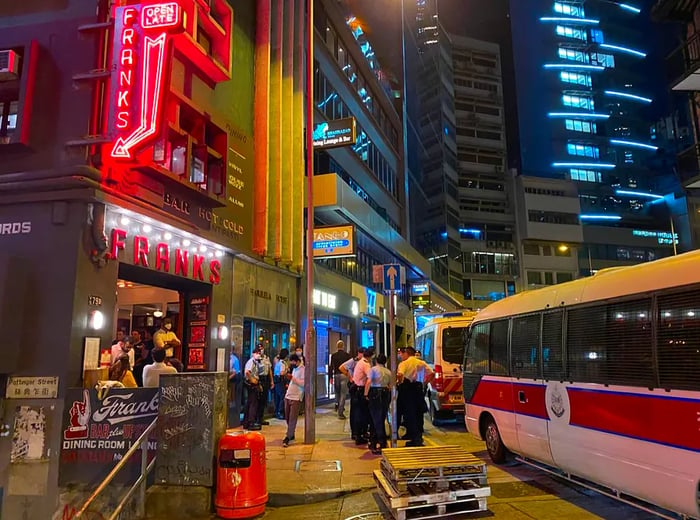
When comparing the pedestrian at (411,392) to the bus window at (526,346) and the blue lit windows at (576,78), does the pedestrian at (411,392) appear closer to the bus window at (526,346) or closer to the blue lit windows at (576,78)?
the bus window at (526,346)

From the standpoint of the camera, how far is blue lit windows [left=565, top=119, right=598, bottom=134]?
88750 mm

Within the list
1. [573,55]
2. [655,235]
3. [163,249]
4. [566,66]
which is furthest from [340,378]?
[573,55]

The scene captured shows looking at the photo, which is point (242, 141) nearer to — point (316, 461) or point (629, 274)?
point (316, 461)

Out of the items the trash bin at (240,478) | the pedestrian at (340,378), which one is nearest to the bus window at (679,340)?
the trash bin at (240,478)

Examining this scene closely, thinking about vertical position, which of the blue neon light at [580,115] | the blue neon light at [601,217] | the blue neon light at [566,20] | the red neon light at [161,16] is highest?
the blue neon light at [566,20]

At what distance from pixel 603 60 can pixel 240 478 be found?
357ft

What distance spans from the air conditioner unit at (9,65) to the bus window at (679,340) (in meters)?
10.3

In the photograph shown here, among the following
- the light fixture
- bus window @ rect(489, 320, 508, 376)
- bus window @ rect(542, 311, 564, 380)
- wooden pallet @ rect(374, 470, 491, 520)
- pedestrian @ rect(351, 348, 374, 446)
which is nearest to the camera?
wooden pallet @ rect(374, 470, 491, 520)

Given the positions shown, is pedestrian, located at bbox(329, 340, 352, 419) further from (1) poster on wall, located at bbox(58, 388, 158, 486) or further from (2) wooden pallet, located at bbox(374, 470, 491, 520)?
(2) wooden pallet, located at bbox(374, 470, 491, 520)

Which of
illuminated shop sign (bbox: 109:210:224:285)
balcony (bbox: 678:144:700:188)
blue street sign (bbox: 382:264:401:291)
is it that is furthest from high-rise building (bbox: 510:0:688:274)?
illuminated shop sign (bbox: 109:210:224:285)

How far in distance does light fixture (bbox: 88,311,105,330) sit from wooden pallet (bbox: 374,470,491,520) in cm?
523

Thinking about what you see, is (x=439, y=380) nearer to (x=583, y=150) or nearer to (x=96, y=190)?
(x=96, y=190)

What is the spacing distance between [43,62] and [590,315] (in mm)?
9633

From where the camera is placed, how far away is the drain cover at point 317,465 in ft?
27.8
